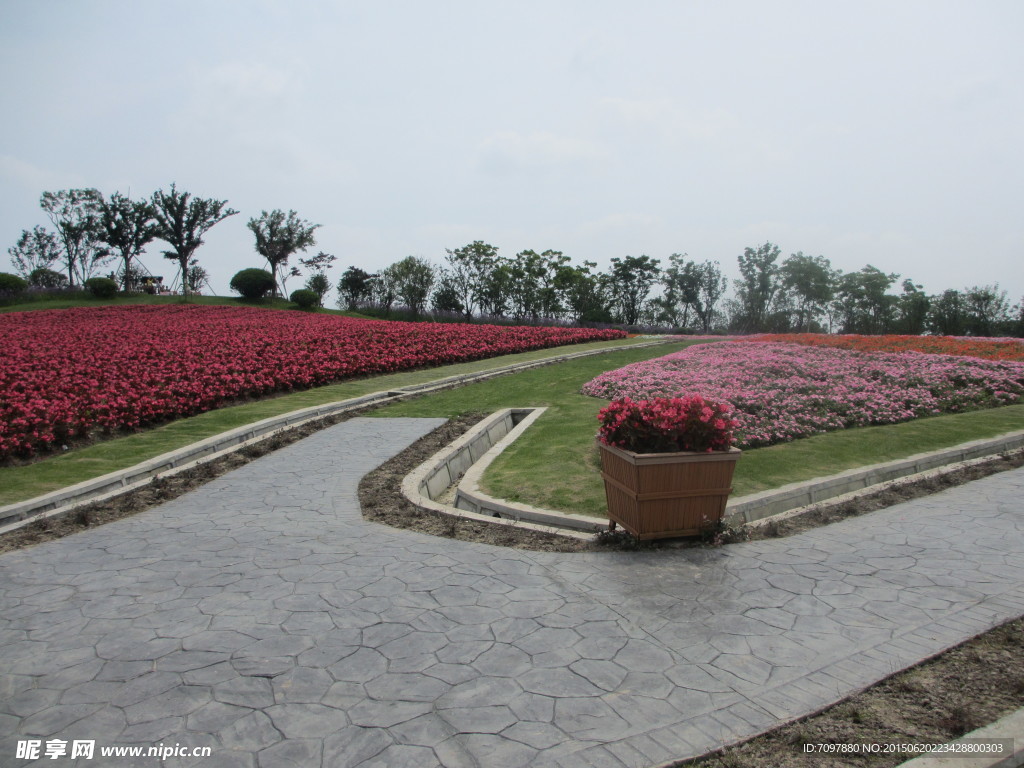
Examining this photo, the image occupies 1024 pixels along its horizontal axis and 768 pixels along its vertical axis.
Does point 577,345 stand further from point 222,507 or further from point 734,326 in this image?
point 734,326

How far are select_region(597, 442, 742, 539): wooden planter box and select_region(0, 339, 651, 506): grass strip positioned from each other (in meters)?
6.19

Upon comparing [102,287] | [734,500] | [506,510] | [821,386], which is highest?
[102,287]

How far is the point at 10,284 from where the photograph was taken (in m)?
32.8

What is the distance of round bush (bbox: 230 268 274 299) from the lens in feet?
120

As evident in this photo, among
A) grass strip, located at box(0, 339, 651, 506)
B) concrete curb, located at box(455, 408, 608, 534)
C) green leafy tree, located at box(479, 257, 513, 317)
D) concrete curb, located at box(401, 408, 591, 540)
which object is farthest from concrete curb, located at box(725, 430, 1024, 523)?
green leafy tree, located at box(479, 257, 513, 317)

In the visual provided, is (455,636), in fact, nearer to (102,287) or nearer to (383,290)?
(102,287)

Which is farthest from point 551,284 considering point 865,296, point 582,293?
point 865,296

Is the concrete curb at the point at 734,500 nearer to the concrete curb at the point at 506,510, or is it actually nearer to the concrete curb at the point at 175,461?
the concrete curb at the point at 506,510

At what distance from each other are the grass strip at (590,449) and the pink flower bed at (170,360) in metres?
3.49

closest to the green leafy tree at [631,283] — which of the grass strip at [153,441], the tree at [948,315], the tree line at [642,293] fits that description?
the tree line at [642,293]

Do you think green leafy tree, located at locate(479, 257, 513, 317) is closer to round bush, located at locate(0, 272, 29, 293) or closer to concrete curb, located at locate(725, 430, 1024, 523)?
round bush, located at locate(0, 272, 29, 293)

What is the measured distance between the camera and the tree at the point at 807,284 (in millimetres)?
51719

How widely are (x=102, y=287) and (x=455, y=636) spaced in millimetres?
36751

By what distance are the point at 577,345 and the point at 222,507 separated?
65.0 ft
